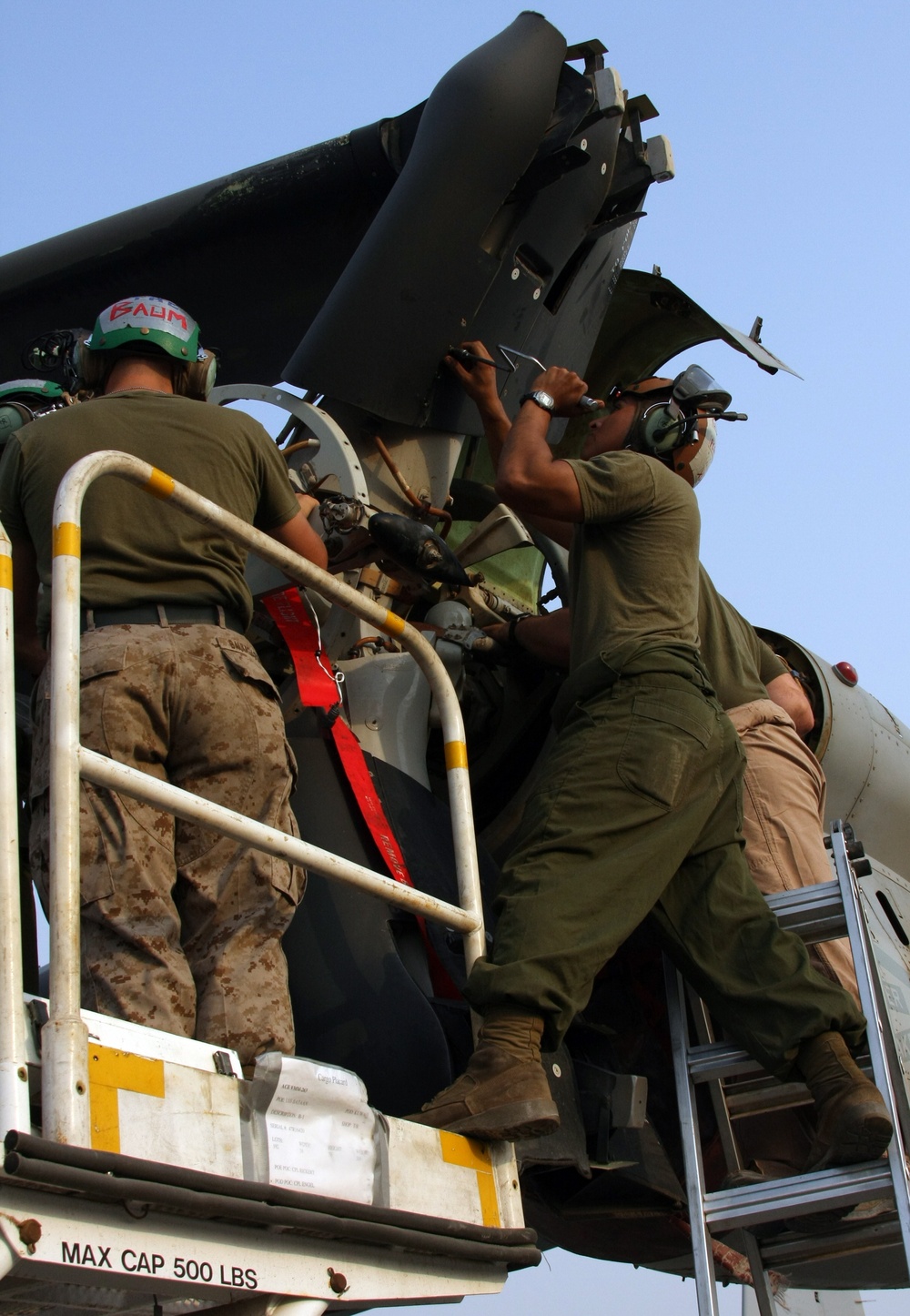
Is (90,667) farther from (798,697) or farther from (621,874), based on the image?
(798,697)

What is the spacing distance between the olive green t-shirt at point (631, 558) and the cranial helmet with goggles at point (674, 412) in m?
0.40

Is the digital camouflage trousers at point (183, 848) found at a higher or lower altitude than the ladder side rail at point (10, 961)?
higher

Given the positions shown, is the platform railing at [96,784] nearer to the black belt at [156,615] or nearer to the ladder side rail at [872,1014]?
the black belt at [156,615]

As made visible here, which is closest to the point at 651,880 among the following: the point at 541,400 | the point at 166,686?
the point at 166,686

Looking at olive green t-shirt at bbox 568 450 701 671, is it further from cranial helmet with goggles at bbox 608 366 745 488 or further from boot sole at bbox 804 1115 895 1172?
boot sole at bbox 804 1115 895 1172

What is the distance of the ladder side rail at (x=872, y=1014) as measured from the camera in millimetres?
3566

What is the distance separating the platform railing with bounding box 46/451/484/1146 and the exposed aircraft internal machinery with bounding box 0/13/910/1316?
0.01m

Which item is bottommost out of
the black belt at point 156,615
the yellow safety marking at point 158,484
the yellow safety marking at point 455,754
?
the yellow safety marking at point 455,754

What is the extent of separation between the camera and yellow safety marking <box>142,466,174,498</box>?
10.5 feet

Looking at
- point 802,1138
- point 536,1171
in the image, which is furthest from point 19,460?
point 802,1138

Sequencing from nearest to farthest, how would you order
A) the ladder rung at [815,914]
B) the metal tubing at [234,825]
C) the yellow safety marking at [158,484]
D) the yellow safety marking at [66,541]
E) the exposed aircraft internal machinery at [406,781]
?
the exposed aircraft internal machinery at [406,781], the metal tubing at [234,825], the yellow safety marking at [66,541], the yellow safety marking at [158,484], the ladder rung at [815,914]

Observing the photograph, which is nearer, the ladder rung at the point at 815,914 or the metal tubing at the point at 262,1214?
the metal tubing at the point at 262,1214

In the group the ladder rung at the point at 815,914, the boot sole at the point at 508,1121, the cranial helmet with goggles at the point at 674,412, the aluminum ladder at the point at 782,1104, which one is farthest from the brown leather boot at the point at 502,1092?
the cranial helmet with goggles at the point at 674,412

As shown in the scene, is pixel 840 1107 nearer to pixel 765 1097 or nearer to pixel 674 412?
pixel 765 1097
